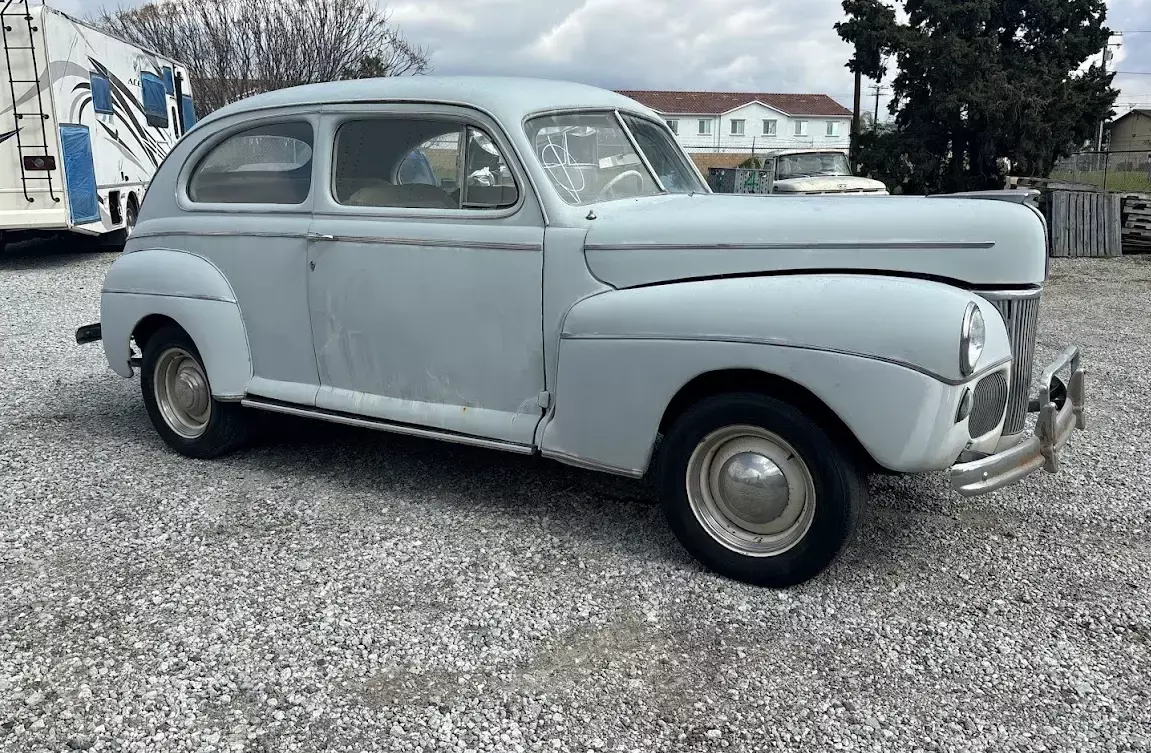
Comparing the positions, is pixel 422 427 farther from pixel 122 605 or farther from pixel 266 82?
pixel 266 82

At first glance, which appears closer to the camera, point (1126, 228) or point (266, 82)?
point (1126, 228)

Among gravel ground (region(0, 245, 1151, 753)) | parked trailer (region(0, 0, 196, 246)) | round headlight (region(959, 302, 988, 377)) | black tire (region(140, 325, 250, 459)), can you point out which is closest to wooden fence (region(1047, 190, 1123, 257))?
gravel ground (region(0, 245, 1151, 753))

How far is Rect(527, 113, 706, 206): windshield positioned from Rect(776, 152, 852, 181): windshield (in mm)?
13548

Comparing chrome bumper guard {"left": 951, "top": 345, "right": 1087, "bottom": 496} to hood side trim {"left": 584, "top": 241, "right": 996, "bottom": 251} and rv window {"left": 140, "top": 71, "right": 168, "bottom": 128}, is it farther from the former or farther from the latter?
rv window {"left": 140, "top": 71, "right": 168, "bottom": 128}

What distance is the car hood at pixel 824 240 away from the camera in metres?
3.39

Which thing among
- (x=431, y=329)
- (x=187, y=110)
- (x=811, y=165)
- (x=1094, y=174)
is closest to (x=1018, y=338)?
(x=431, y=329)

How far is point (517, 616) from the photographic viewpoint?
346 cm

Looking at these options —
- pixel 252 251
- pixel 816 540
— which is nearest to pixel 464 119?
pixel 252 251

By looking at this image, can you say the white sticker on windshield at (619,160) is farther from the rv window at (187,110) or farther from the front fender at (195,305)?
the rv window at (187,110)

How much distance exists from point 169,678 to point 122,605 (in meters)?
0.64

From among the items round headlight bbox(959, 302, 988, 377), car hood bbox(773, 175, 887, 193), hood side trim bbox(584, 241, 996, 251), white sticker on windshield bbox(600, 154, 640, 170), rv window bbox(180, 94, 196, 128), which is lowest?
round headlight bbox(959, 302, 988, 377)

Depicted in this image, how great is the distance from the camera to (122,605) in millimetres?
3564

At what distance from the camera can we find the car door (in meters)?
4.04

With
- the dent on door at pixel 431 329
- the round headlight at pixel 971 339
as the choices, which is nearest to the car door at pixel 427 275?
the dent on door at pixel 431 329
